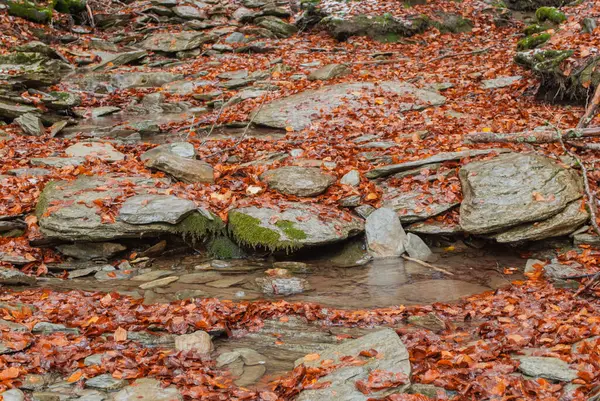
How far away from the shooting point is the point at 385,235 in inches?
289

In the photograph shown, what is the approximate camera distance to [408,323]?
17.6 ft

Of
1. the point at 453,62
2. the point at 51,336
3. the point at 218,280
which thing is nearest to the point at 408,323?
the point at 218,280

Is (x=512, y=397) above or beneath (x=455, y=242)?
above

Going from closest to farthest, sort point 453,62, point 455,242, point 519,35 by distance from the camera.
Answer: point 455,242 < point 453,62 < point 519,35

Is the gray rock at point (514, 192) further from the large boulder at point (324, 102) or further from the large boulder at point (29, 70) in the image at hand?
the large boulder at point (29, 70)

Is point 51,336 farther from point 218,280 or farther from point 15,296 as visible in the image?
point 218,280

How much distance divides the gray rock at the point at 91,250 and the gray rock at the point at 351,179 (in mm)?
3313

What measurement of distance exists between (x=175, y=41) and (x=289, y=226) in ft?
38.4

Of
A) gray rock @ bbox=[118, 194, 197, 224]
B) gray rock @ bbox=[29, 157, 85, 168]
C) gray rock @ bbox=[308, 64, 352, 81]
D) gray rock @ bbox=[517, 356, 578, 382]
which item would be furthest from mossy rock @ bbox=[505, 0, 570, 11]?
gray rock @ bbox=[517, 356, 578, 382]

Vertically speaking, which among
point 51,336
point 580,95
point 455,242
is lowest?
point 455,242

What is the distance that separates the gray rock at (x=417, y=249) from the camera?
283 inches

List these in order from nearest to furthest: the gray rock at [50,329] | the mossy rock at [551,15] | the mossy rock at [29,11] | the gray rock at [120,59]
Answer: the gray rock at [50,329], the mossy rock at [551,15], the gray rock at [120,59], the mossy rock at [29,11]

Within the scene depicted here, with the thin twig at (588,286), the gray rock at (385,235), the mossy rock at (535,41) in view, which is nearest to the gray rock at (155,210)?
the gray rock at (385,235)

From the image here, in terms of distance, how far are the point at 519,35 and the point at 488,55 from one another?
1.79 meters
